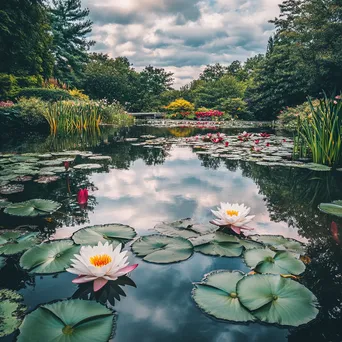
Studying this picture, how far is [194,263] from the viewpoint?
3.85ft

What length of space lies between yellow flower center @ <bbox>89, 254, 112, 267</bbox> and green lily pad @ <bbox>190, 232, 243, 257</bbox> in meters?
0.44

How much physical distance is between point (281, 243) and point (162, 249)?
1.93ft

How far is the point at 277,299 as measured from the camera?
888 millimetres

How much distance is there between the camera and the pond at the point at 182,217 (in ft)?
2.67

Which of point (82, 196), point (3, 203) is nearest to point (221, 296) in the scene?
point (82, 196)

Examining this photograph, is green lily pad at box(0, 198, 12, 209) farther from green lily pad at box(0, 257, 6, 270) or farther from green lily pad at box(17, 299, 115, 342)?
green lily pad at box(17, 299, 115, 342)

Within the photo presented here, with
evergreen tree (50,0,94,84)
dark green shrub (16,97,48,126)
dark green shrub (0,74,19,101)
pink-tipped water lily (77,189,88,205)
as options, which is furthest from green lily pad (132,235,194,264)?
evergreen tree (50,0,94,84)

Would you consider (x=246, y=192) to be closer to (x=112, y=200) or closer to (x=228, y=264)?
(x=112, y=200)

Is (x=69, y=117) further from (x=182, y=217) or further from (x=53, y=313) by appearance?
(x=53, y=313)

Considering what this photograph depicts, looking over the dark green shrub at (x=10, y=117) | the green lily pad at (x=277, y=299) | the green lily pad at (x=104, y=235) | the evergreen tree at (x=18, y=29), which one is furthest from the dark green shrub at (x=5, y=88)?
the green lily pad at (x=277, y=299)

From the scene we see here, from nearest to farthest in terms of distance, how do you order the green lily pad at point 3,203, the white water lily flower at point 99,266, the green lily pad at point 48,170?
the white water lily flower at point 99,266 < the green lily pad at point 3,203 < the green lily pad at point 48,170

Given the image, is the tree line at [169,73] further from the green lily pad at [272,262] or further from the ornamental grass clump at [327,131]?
Result: the green lily pad at [272,262]

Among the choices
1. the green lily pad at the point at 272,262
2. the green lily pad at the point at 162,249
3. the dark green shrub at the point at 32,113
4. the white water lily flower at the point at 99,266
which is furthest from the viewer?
the dark green shrub at the point at 32,113

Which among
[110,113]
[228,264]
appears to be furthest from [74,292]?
[110,113]
